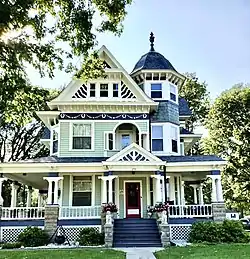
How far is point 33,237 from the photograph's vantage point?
15766mm

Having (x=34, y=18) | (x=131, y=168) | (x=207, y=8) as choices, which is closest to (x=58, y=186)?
(x=131, y=168)

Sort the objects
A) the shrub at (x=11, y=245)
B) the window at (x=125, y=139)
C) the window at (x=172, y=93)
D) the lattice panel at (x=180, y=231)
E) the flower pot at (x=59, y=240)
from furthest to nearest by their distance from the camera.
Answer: the window at (x=172, y=93) < the window at (x=125, y=139) < the lattice panel at (x=180, y=231) < the flower pot at (x=59, y=240) < the shrub at (x=11, y=245)

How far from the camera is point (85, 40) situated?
1140 centimetres

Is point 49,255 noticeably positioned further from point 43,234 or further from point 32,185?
point 32,185

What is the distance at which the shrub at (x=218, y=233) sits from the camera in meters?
15.5

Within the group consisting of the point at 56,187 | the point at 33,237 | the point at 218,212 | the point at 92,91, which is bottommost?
the point at 33,237

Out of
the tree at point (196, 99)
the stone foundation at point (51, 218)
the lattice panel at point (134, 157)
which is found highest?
the tree at point (196, 99)

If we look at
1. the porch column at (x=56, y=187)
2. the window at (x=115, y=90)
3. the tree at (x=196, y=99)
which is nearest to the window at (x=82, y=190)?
the porch column at (x=56, y=187)

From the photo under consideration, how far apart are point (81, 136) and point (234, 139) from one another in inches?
657

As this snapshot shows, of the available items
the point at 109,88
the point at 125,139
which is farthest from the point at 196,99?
the point at 109,88

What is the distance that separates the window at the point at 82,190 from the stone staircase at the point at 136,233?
8.17 ft

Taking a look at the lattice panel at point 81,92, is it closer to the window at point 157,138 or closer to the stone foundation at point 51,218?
the window at point 157,138

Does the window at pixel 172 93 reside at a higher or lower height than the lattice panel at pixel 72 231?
higher

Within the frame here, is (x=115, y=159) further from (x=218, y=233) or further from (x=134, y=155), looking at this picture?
(x=218, y=233)
